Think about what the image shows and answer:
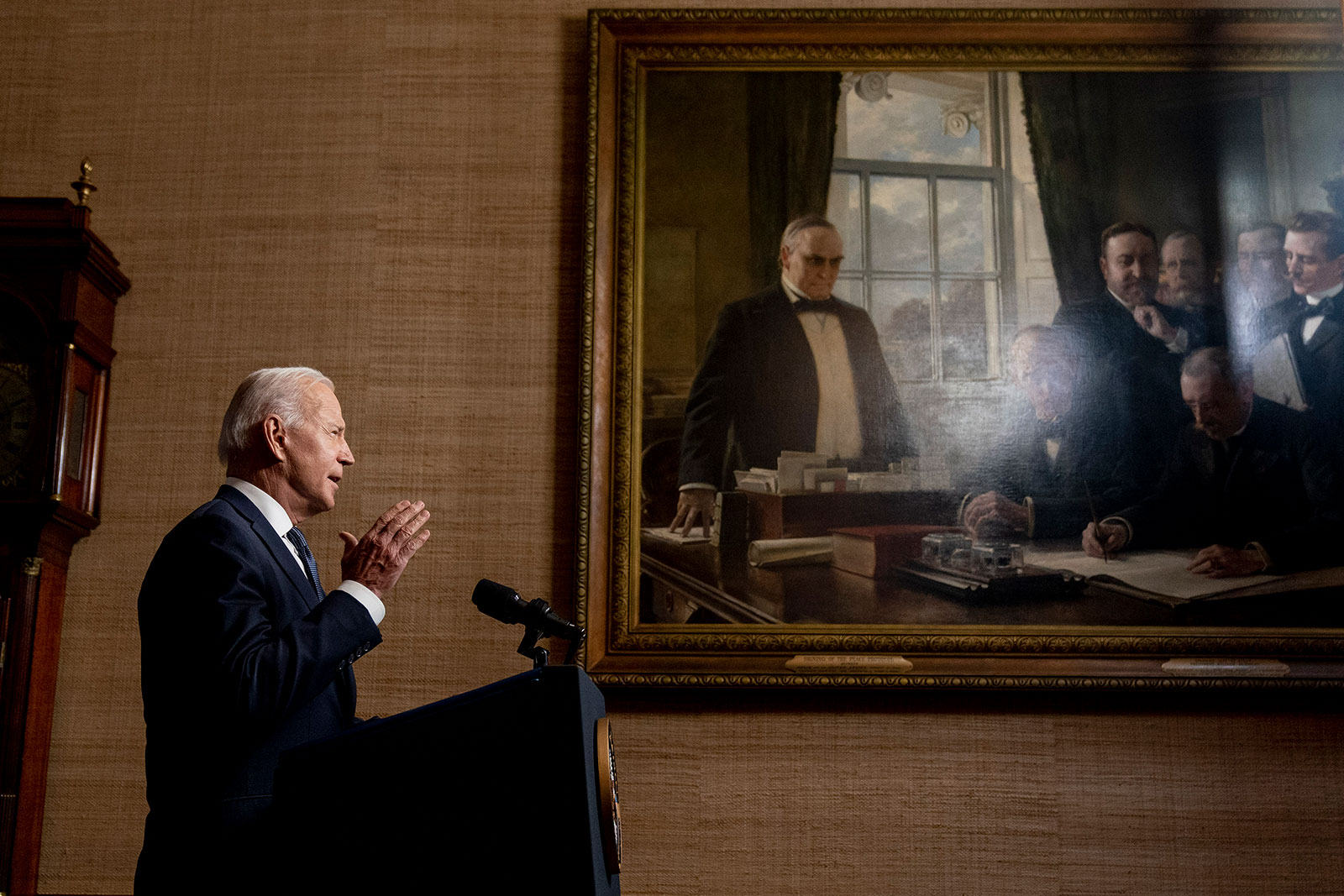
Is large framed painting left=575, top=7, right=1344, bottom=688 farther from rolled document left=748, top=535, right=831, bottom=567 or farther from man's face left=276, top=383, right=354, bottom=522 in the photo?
man's face left=276, top=383, right=354, bottom=522

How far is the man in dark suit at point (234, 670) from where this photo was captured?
217 centimetres

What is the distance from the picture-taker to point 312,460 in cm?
259

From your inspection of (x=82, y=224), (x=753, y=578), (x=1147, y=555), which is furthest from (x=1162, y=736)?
(x=82, y=224)

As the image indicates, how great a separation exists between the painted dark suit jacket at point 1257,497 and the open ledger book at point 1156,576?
0.14 feet

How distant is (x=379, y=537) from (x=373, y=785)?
0.54 m

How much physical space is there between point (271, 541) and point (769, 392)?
1.72 metres

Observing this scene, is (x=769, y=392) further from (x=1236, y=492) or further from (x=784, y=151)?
(x=1236, y=492)

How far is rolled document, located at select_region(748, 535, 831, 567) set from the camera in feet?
11.7

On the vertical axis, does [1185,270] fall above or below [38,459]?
above

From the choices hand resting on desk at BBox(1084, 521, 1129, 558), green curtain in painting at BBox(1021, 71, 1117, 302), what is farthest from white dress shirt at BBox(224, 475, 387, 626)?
green curtain in painting at BBox(1021, 71, 1117, 302)

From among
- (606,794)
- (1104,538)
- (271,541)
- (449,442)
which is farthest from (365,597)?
(1104,538)

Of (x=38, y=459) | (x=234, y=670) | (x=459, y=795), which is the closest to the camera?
(x=459, y=795)

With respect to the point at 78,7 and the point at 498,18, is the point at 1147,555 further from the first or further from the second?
the point at 78,7

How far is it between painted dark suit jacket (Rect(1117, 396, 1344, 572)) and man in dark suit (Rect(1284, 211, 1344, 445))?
0.09 m
